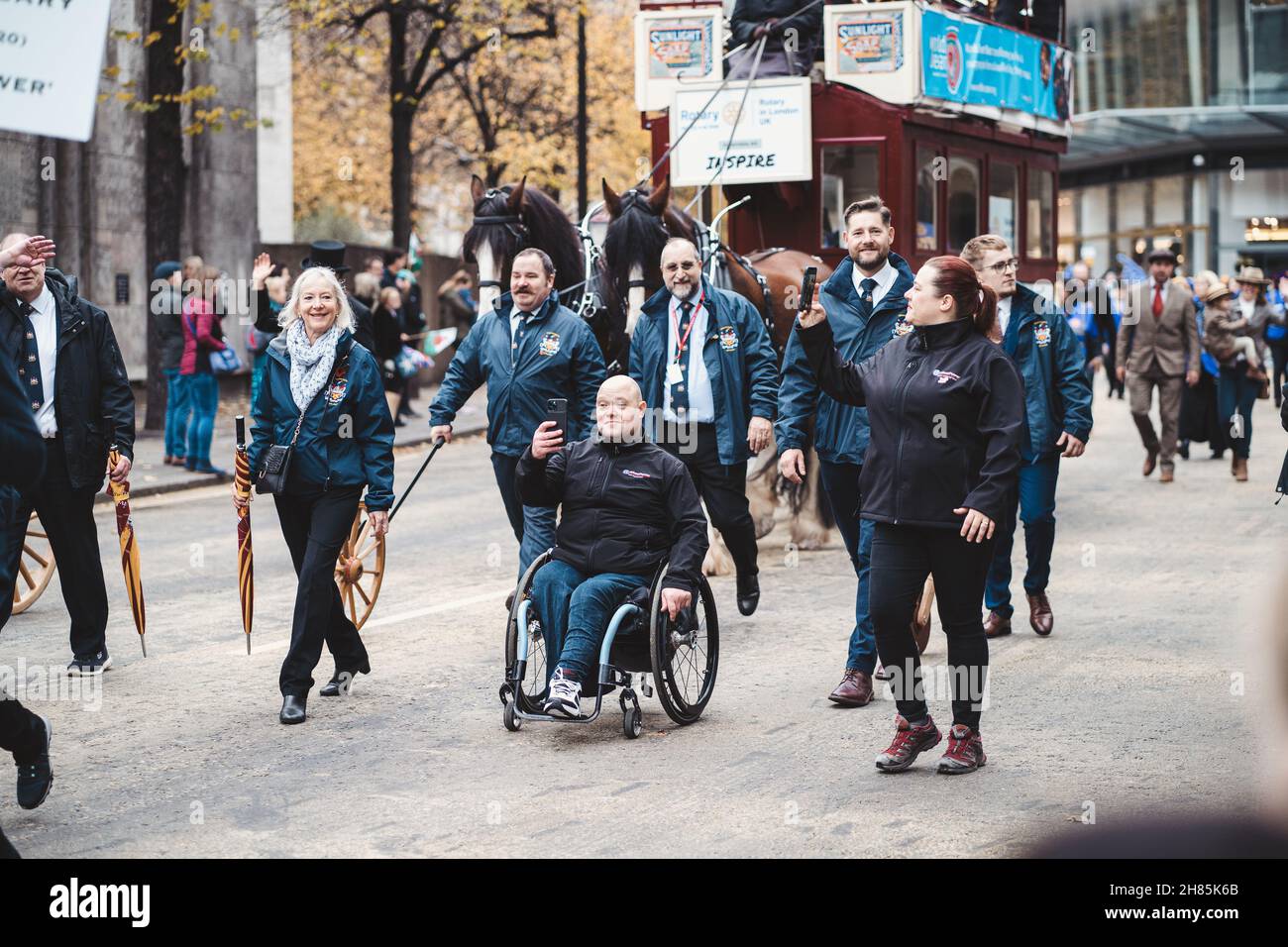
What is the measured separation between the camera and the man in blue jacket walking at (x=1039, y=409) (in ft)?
28.2

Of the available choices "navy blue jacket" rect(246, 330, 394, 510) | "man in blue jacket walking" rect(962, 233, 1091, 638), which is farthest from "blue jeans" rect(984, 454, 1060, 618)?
"navy blue jacket" rect(246, 330, 394, 510)

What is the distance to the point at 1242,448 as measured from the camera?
16.0 metres

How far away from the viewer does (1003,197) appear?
14.2 meters

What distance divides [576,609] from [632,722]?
0.49m

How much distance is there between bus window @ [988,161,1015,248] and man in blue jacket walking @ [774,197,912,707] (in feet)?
22.0

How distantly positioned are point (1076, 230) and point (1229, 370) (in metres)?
32.4

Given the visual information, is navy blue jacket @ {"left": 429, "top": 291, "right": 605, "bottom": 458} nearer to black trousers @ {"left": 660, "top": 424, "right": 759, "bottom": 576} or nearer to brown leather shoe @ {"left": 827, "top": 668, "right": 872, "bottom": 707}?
black trousers @ {"left": 660, "top": 424, "right": 759, "bottom": 576}

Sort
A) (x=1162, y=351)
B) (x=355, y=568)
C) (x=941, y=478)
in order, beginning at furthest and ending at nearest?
(x=1162, y=351), (x=355, y=568), (x=941, y=478)

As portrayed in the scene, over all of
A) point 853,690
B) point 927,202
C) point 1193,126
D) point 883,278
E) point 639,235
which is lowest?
point 853,690

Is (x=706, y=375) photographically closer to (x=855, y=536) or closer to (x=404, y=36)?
(x=855, y=536)

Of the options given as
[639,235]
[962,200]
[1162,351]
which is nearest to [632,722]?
[639,235]

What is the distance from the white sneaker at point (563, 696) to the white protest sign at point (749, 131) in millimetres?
6634

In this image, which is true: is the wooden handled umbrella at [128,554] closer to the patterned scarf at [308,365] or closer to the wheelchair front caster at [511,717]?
the patterned scarf at [308,365]

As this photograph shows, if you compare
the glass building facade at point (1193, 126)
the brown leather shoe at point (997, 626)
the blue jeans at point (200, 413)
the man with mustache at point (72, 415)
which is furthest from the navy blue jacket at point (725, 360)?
the glass building facade at point (1193, 126)
